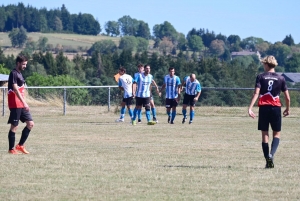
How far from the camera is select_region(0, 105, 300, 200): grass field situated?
33.3 feet

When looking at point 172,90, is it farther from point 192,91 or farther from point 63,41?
point 63,41

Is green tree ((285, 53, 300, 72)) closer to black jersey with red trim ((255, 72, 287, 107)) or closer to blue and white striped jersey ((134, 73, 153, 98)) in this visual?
blue and white striped jersey ((134, 73, 153, 98))

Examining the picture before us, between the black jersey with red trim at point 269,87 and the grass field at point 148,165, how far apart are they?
1079 millimetres

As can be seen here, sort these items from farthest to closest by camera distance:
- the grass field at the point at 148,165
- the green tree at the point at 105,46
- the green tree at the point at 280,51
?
the green tree at the point at 280,51, the green tree at the point at 105,46, the grass field at the point at 148,165

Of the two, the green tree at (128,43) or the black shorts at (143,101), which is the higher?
the green tree at (128,43)

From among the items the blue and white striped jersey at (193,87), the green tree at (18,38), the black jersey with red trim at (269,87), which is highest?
the green tree at (18,38)

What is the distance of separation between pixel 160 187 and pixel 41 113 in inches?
833

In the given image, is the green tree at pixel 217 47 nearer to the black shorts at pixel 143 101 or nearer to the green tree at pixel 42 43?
the green tree at pixel 42 43

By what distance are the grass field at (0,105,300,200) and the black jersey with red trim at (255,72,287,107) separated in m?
1.08

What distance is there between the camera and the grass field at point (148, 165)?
1016 cm

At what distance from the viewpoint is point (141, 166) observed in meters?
12.8

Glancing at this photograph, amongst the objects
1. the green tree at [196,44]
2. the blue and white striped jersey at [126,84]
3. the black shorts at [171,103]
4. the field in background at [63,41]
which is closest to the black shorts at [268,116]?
the blue and white striped jersey at [126,84]

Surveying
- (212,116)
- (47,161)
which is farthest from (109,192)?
(212,116)

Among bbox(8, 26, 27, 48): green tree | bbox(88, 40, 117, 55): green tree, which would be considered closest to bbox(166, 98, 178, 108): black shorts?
bbox(88, 40, 117, 55): green tree
